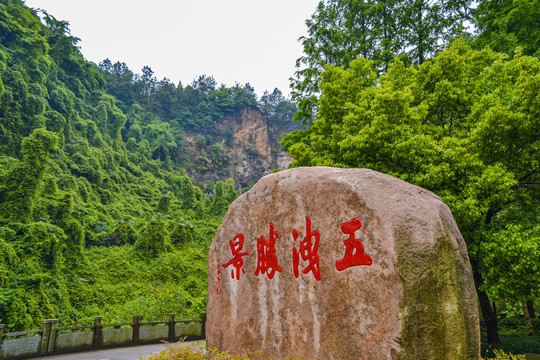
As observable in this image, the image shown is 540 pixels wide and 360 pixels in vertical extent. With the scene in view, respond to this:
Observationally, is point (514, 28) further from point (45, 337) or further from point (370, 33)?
point (45, 337)

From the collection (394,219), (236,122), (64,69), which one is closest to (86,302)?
(394,219)

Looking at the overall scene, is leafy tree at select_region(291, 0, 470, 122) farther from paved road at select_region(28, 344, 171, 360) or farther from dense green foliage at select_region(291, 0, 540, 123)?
paved road at select_region(28, 344, 171, 360)

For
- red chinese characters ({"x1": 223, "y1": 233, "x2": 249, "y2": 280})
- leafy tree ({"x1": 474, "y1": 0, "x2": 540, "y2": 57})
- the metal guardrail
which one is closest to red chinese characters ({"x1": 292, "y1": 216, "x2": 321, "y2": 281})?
red chinese characters ({"x1": 223, "y1": 233, "x2": 249, "y2": 280})

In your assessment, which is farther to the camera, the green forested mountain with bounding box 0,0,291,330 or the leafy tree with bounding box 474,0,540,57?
the green forested mountain with bounding box 0,0,291,330

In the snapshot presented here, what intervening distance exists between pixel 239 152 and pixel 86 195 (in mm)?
22004

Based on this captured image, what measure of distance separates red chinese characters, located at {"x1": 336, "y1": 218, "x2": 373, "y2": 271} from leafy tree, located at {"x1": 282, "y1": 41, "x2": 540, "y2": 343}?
11.3 ft

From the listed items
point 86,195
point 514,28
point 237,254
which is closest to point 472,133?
point 237,254

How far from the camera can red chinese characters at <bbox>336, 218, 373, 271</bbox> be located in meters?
3.42

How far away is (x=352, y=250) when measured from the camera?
352 centimetres

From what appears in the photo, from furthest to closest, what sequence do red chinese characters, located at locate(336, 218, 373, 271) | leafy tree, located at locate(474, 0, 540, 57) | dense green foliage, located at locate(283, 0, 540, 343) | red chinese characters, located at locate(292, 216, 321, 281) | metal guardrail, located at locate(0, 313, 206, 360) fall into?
leafy tree, located at locate(474, 0, 540, 57)
metal guardrail, located at locate(0, 313, 206, 360)
dense green foliage, located at locate(283, 0, 540, 343)
red chinese characters, located at locate(292, 216, 321, 281)
red chinese characters, located at locate(336, 218, 373, 271)

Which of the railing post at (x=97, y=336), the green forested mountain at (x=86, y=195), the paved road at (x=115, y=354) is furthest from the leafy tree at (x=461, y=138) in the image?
the green forested mountain at (x=86, y=195)

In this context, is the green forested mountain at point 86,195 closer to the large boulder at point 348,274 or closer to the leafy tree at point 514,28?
the large boulder at point 348,274

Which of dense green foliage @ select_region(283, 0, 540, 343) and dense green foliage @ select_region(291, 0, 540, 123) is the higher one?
dense green foliage @ select_region(291, 0, 540, 123)

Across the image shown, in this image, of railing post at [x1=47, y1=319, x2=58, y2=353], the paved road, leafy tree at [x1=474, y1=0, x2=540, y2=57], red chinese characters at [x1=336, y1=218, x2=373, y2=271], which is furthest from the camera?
leafy tree at [x1=474, y1=0, x2=540, y2=57]
